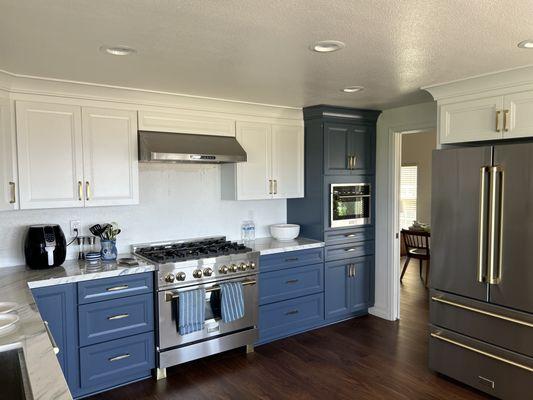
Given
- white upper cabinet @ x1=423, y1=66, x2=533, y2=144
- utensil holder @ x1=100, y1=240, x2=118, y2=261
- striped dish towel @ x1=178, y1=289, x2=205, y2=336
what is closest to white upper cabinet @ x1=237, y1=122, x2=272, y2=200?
striped dish towel @ x1=178, y1=289, x2=205, y2=336

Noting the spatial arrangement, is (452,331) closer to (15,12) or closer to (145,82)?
(145,82)

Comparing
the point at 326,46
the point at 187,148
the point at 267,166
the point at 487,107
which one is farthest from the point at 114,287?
the point at 487,107

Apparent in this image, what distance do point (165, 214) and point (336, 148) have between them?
1.83m

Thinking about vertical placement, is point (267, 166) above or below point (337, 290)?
above

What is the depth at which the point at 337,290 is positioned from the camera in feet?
14.3

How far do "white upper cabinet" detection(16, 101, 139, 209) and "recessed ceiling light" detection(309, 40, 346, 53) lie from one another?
179cm

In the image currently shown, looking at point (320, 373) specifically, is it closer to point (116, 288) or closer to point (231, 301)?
point (231, 301)

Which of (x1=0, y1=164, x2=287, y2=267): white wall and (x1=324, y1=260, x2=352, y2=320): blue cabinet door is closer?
(x1=0, y1=164, x2=287, y2=267): white wall

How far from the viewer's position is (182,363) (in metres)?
3.42

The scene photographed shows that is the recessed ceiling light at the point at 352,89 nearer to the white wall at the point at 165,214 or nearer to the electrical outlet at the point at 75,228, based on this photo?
the white wall at the point at 165,214

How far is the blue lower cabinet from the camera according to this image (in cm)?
431

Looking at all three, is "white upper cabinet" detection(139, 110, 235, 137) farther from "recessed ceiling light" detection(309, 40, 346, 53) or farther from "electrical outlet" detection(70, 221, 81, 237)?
"recessed ceiling light" detection(309, 40, 346, 53)

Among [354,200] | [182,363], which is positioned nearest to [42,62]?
[182,363]

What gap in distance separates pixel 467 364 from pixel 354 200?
1.93 metres
